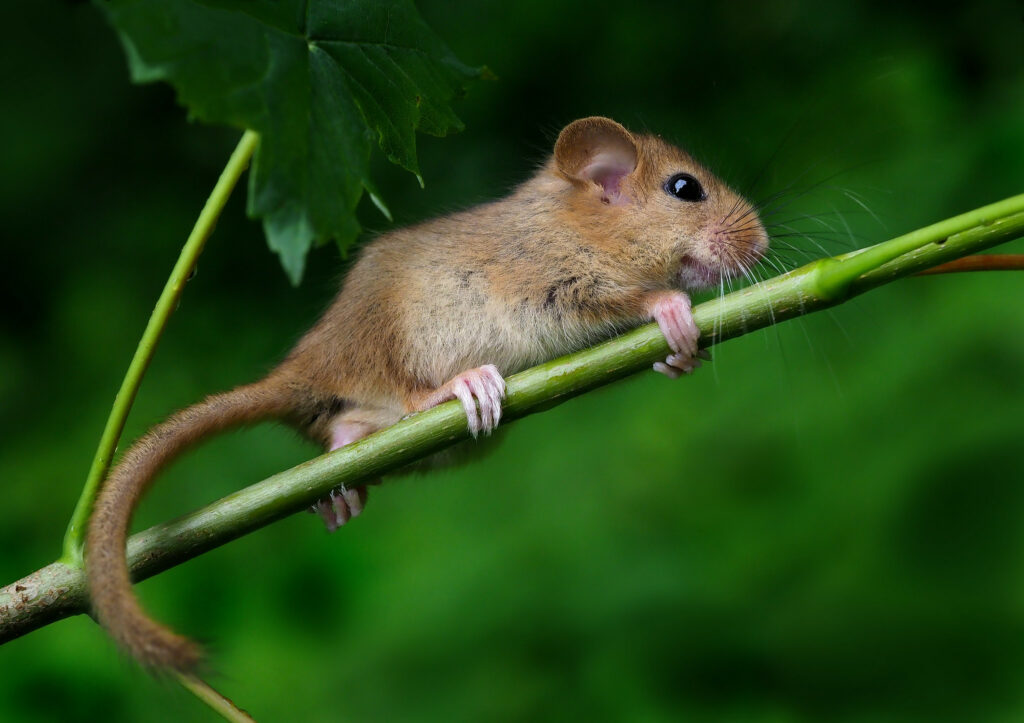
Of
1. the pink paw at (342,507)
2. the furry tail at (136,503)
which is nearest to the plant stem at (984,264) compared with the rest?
the furry tail at (136,503)

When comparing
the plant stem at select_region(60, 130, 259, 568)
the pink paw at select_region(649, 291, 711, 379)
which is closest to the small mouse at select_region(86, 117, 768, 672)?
the pink paw at select_region(649, 291, 711, 379)

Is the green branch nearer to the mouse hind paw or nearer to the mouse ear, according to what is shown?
the mouse hind paw

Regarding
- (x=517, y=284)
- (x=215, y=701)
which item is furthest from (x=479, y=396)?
(x=215, y=701)

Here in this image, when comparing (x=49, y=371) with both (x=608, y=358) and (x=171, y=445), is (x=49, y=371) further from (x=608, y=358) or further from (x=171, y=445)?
(x=608, y=358)

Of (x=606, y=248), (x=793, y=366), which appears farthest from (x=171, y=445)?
(x=793, y=366)

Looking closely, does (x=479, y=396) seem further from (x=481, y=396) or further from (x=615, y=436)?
(x=615, y=436)

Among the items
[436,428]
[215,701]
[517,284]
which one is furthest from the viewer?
[517,284]
